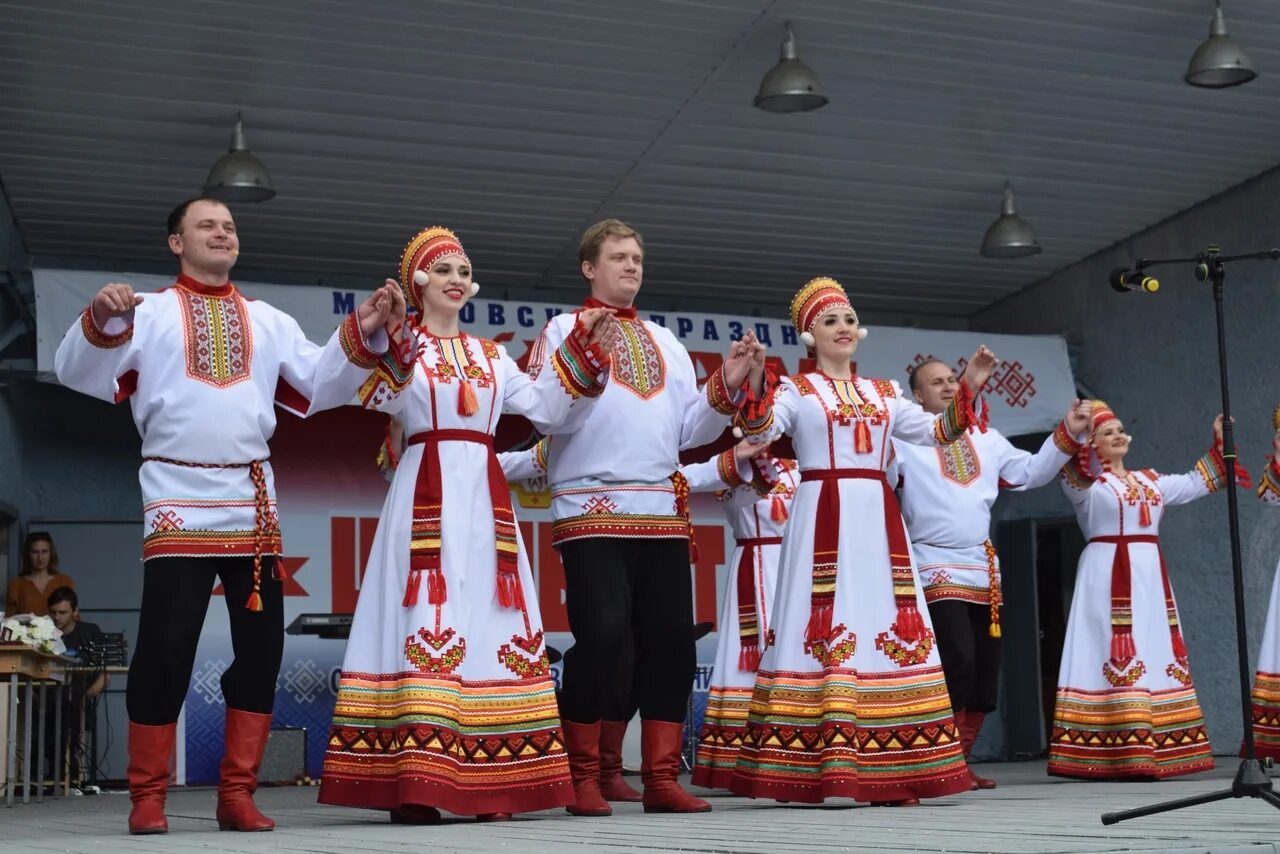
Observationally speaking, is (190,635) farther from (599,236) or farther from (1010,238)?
(1010,238)

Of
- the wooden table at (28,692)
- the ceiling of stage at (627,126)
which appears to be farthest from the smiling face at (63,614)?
the ceiling of stage at (627,126)

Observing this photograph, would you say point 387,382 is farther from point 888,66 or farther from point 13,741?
point 888,66

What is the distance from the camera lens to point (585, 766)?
14.9ft

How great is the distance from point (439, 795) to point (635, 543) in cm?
96

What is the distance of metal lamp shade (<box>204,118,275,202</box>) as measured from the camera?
26.2 ft

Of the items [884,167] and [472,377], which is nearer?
[472,377]

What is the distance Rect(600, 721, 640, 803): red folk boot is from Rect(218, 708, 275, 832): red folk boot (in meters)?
1.13

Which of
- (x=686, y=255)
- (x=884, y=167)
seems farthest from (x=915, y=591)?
(x=686, y=255)

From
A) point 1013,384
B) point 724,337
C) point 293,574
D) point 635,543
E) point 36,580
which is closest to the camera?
point 635,543

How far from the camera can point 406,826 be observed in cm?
397

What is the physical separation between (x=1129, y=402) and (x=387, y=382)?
7867 millimetres

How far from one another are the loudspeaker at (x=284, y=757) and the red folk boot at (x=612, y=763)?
152 inches

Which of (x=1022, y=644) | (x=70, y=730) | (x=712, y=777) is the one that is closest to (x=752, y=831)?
(x=712, y=777)

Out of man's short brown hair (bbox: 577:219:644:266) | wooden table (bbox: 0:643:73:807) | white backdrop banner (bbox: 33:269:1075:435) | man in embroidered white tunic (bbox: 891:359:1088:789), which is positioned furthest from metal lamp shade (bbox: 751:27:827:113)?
wooden table (bbox: 0:643:73:807)
